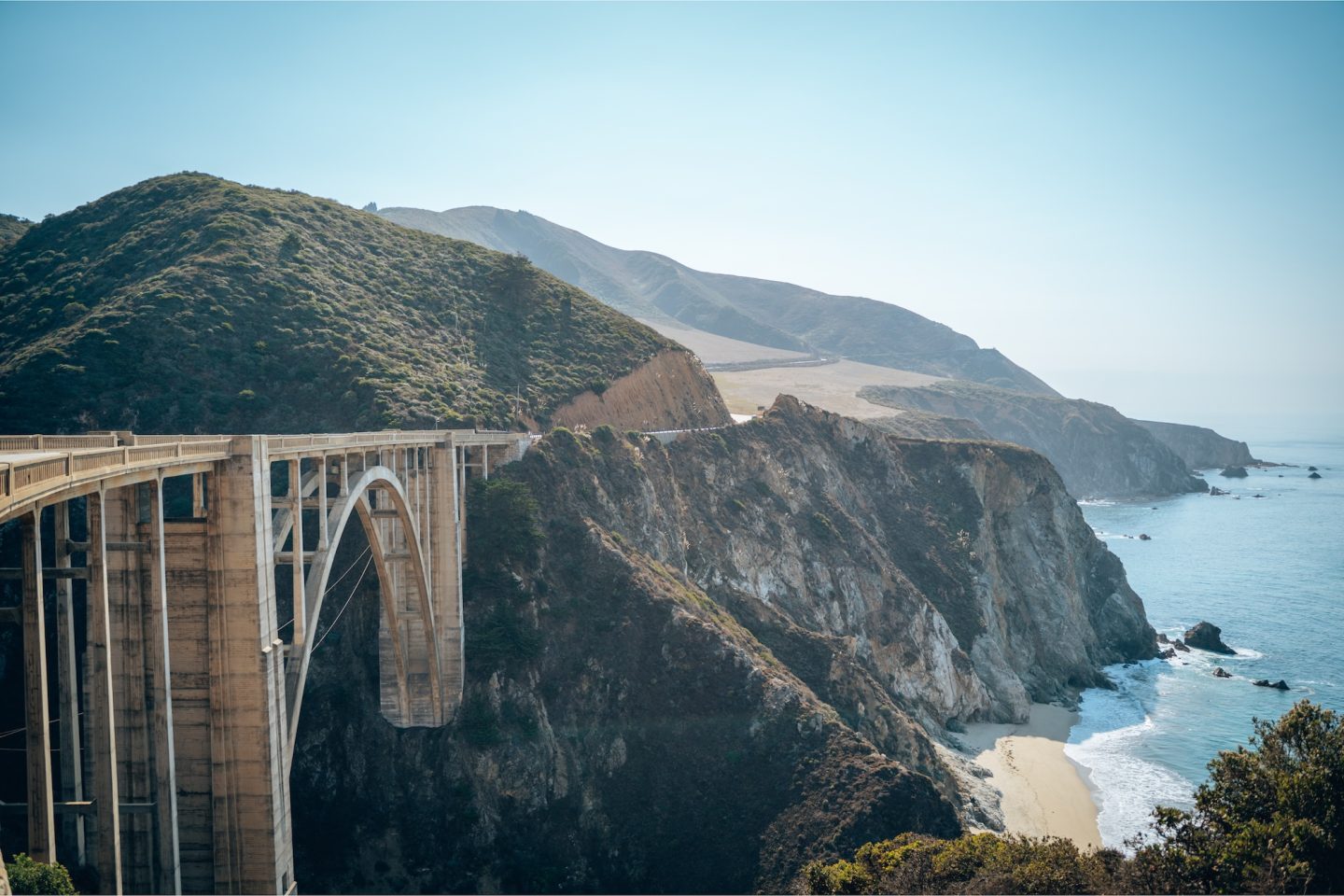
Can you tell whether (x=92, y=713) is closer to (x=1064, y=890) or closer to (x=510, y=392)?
(x=1064, y=890)

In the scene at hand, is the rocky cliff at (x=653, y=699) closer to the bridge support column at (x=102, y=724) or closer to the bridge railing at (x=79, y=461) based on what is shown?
the bridge support column at (x=102, y=724)

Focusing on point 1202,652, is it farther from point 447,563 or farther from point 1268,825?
point 447,563

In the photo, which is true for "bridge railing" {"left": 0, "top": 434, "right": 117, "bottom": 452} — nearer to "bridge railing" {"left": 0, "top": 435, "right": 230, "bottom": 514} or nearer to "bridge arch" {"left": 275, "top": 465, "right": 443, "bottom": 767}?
"bridge railing" {"left": 0, "top": 435, "right": 230, "bottom": 514}

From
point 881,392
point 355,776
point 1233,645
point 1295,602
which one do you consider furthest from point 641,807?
point 881,392

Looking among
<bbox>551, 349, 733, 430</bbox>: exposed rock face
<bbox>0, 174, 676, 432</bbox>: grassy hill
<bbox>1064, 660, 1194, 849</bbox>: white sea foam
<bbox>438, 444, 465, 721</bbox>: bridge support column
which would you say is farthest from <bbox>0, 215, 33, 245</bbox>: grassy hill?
<bbox>1064, 660, 1194, 849</bbox>: white sea foam

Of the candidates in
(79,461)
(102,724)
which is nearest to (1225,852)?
(102,724)
